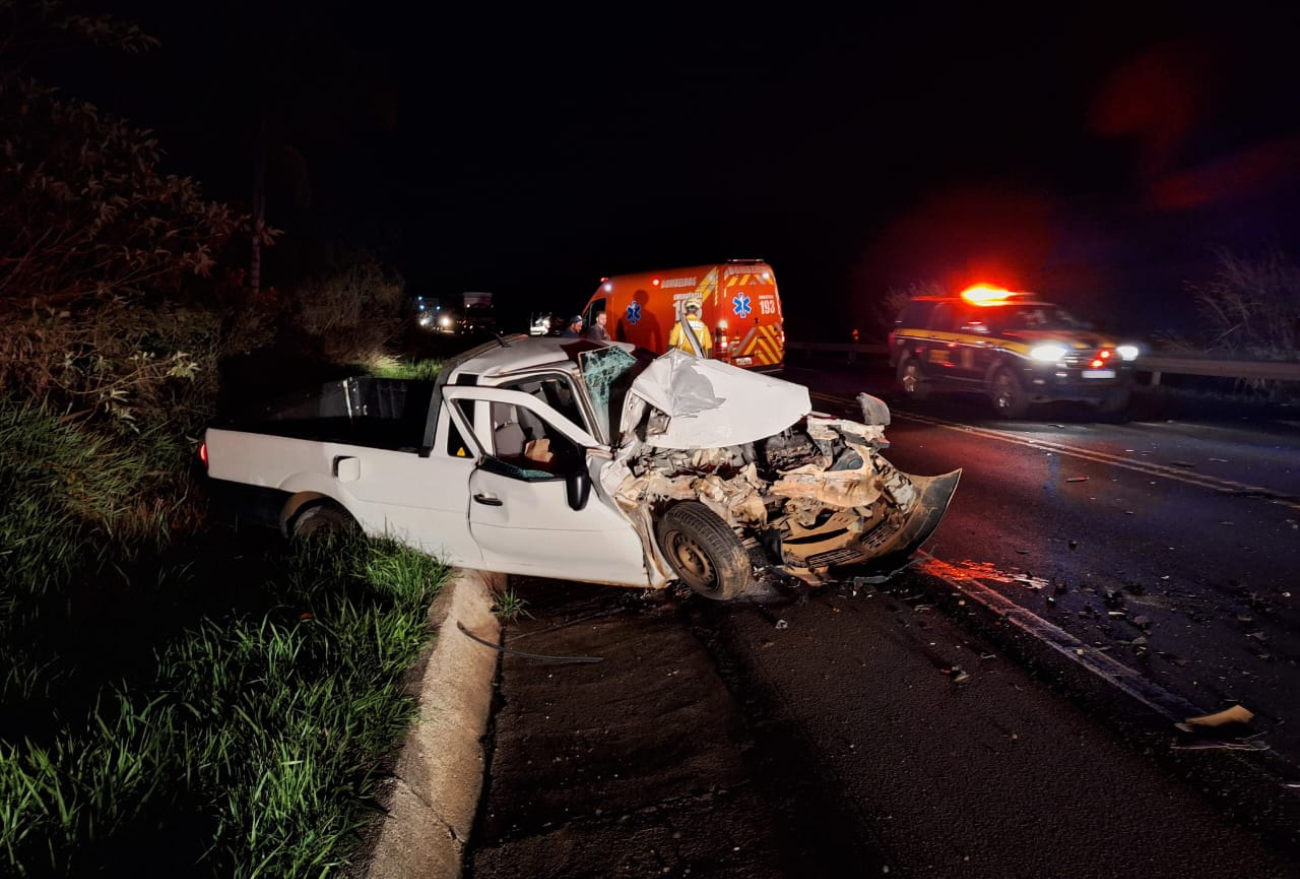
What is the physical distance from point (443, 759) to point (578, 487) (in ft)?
5.45

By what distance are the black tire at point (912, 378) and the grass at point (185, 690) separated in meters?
11.4

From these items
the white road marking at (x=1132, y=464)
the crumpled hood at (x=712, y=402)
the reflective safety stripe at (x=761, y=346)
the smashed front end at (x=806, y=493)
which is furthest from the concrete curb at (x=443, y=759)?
the reflective safety stripe at (x=761, y=346)

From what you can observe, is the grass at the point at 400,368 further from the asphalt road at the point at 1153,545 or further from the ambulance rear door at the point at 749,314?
the asphalt road at the point at 1153,545

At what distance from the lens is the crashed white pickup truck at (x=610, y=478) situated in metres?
4.80

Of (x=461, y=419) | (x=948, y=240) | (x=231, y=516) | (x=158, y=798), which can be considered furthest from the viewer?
(x=948, y=240)

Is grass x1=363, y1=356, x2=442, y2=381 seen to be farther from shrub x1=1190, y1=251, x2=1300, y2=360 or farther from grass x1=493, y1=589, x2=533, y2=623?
shrub x1=1190, y1=251, x2=1300, y2=360

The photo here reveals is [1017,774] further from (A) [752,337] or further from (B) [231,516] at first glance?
(A) [752,337]

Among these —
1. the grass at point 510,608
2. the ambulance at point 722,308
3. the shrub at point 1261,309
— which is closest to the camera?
the grass at point 510,608

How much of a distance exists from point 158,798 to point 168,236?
532 cm

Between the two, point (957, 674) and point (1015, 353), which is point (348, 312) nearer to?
point (1015, 353)

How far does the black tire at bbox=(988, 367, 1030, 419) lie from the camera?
11961 mm

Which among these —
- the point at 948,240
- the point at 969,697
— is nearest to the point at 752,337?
the point at 969,697

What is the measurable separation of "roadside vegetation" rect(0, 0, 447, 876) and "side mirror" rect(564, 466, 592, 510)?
1034mm

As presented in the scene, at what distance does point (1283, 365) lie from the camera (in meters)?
12.2
